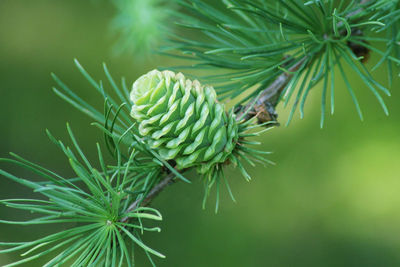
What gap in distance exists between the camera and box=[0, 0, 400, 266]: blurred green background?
1.14 metres

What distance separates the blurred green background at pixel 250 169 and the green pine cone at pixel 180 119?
80cm

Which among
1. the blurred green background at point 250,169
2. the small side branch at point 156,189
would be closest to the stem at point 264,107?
the small side branch at point 156,189

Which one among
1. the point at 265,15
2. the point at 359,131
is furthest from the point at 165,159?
the point at 359,131

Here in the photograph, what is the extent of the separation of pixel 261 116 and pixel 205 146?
0.26ft

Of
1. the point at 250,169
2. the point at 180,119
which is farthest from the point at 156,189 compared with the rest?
the point at 250,169

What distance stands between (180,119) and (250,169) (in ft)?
3.22

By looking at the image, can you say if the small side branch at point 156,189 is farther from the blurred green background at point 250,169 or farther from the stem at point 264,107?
the blurred green background at point 250,169

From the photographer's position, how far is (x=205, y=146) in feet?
1.12

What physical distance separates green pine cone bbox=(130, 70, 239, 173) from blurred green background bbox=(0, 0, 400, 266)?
0.80 m

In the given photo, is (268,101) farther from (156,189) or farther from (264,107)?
(156,189)

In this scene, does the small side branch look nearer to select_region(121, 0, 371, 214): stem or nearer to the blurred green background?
select_region(121, 0, 371, 214): stem

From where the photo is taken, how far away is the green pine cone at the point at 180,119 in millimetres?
320

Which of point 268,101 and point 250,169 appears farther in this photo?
point 250,169

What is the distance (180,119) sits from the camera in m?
0.33
